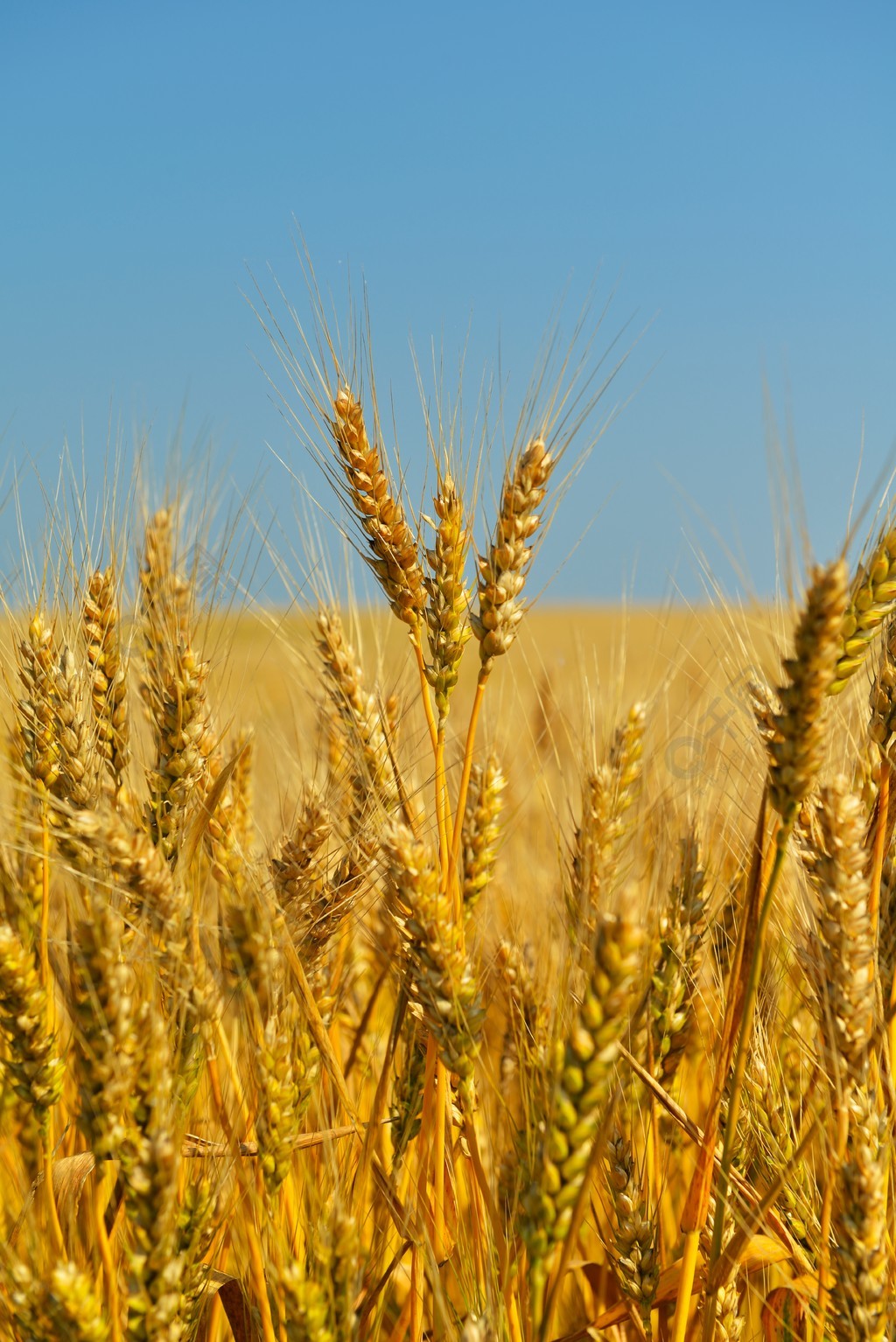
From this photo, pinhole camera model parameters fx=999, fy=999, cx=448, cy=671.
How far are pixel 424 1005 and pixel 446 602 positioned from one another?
21.7 inches

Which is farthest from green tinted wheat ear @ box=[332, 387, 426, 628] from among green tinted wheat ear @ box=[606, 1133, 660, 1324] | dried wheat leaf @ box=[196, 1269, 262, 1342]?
dried wheat leaf @ box=[196, 1269, 262, 1342]

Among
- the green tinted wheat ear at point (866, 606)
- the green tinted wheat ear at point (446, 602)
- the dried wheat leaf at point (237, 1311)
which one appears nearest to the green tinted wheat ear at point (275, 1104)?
the dried wheat leaf at point (237, 1311)

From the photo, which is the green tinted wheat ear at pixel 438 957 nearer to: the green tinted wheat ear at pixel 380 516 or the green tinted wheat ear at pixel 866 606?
the green tinted wheat ear at pixel 380 516

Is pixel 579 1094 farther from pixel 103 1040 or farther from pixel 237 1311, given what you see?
pixel 237 1311

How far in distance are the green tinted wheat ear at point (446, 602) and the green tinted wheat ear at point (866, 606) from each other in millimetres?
506

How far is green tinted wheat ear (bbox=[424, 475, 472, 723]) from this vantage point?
1.41 metres

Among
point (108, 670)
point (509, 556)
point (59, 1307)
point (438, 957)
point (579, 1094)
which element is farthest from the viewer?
point (108, 670)

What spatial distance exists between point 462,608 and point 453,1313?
983mm

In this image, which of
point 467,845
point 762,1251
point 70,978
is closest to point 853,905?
point 467,845

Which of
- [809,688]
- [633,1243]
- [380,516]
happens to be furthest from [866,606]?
[633,1243]

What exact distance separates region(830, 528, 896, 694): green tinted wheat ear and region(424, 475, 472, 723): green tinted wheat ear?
0.51m

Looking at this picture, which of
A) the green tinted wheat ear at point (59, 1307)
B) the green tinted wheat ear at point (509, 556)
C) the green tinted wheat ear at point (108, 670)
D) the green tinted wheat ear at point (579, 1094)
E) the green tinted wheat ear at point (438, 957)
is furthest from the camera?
the green tinted wheat ear at point (108, 670)

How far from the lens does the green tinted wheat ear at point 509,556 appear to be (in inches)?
55.4

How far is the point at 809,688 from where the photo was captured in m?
1.09
